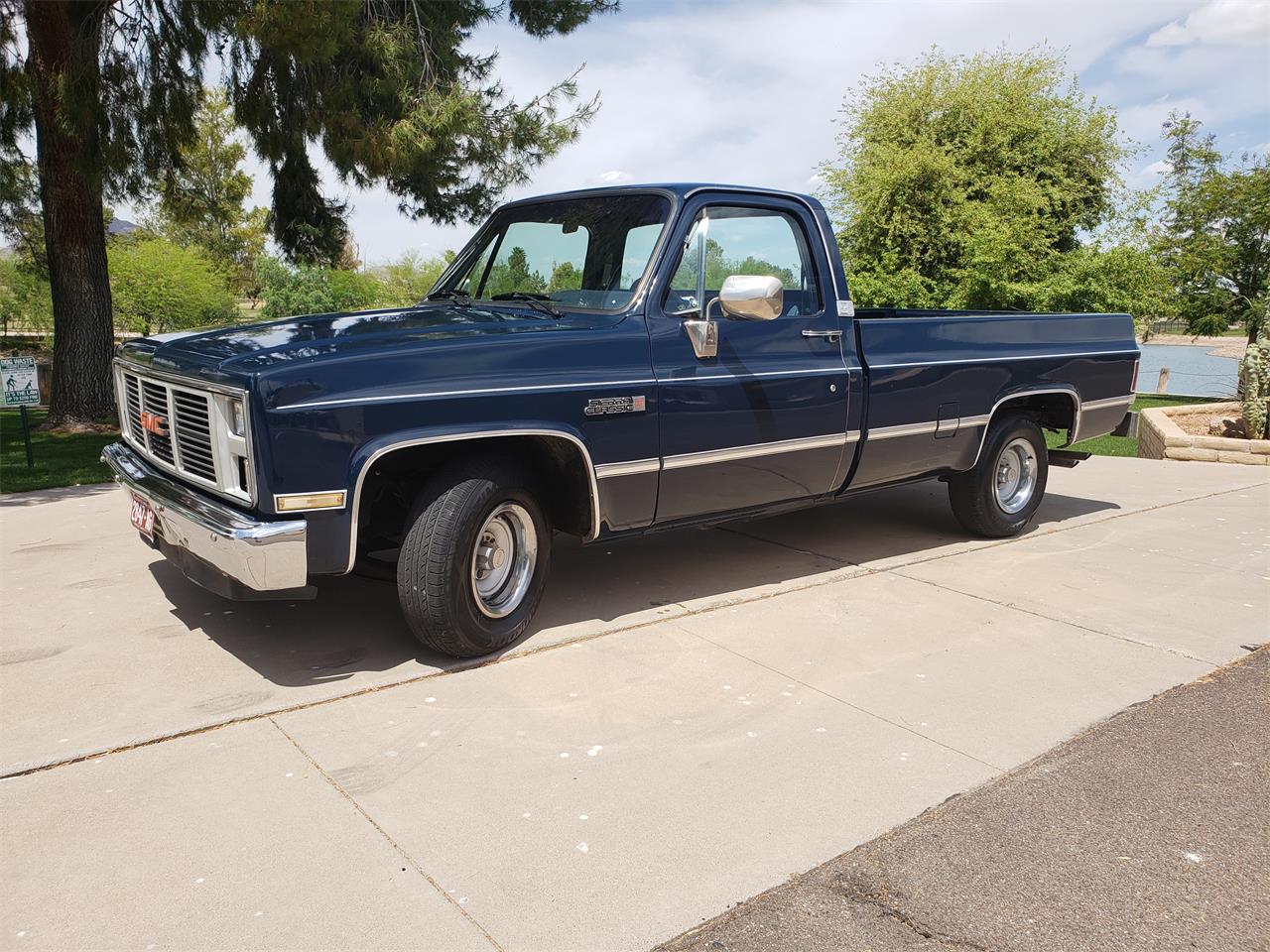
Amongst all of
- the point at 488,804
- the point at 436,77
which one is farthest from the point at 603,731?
the point at 436,77

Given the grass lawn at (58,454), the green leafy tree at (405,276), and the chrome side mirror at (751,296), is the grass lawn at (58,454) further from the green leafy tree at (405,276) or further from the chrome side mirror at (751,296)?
the green leafy tree at (405,276)

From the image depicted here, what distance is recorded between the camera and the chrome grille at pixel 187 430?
12.1 ft

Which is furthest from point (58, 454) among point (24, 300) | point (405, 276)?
point (405, 276)

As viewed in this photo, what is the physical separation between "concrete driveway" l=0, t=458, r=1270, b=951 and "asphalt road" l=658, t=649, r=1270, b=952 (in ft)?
0.44

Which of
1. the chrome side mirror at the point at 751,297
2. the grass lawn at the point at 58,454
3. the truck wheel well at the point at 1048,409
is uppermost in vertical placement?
the chrome side mirror at the point at 751,297

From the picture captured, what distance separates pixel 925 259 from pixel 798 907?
22.9m

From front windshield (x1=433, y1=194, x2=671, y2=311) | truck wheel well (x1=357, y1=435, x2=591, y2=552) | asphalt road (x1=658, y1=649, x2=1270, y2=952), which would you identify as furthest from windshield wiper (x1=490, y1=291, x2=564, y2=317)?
asphalt road (x1=658, y1=649, x2=1270, y2=952)

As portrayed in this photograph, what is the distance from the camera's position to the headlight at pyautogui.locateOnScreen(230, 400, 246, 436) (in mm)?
3580

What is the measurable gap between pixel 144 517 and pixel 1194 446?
394 inches

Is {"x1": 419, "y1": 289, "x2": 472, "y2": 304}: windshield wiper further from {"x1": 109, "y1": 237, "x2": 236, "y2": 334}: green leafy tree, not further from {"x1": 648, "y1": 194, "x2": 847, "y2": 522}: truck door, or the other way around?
{"x1": 109, "y1": 237, "x2": 236, "y2": 334}: green leafy tree

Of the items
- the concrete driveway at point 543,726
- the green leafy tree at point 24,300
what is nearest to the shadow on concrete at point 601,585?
the concrete driveway at point 543,726

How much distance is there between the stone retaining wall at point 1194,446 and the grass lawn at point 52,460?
10378 millimetres

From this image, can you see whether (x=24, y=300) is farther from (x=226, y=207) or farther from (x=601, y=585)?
(x=601, y=585)

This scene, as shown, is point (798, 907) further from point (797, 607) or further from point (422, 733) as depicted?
point (797, 607)
